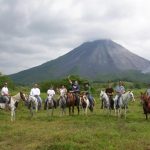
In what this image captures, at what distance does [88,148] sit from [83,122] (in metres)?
9.91

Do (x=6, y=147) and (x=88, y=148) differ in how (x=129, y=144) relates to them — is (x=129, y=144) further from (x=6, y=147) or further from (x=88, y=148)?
(x=6, y=147)

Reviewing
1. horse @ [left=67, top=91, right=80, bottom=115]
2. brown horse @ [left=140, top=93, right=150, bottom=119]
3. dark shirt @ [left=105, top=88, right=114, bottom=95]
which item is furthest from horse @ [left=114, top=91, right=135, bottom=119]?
horse @ [left=67, top=91, right=80, bottom=115]

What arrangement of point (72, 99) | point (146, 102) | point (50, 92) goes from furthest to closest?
point (50, 92) → point (72, 99) → point (146, 102)

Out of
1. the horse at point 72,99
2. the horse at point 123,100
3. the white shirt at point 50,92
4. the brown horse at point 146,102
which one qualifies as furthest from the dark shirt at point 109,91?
the white shirt at point 50,92

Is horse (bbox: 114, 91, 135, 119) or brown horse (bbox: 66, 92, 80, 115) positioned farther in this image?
brown horse (bbox: 66, 92, 80, 115)

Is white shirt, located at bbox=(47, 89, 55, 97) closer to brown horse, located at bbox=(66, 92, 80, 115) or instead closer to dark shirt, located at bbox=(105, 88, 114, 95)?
brown horse, located at bbox=(66, 92, 80, 115)

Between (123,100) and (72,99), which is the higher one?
(72,99)

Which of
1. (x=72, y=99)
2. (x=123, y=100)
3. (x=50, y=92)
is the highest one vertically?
(x=50, y=92)

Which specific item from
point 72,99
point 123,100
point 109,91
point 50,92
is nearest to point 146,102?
point 123,100

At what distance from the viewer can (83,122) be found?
2689 centimetres

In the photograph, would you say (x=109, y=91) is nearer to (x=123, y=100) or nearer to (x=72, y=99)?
(x=123, y=100)

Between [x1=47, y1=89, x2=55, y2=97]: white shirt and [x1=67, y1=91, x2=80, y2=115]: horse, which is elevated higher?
[x1=47, y1=89, x2=55, y2=97]: white shirt

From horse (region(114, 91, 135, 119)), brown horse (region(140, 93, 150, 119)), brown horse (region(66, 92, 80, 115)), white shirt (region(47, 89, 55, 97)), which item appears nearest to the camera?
brown horse (region(140, 93, 150, 119))

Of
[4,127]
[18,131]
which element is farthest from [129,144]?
[4,127]
